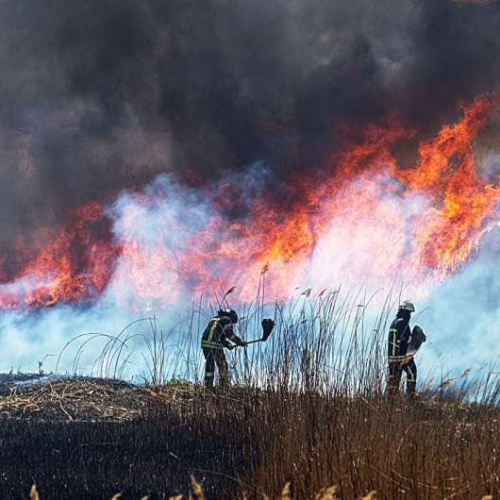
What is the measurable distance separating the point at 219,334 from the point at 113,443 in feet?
10.1

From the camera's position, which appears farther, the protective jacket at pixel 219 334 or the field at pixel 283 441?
the protective jacket at pixel 219 334

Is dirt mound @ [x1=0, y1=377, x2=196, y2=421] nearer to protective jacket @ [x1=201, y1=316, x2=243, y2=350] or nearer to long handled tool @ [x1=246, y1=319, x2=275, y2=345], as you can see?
protective jacket @ [x1=201, y1=316, x2=243, y2=350]

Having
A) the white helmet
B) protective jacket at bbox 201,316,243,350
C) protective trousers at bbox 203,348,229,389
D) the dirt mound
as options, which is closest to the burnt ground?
the dirt mound

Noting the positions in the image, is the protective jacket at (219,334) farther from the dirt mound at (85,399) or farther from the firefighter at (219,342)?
the dirt mound at (85,399)

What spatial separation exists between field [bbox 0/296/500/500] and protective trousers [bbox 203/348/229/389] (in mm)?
278

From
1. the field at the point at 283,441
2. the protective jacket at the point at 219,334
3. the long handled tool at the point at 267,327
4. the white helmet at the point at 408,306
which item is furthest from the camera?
the white helmet at the point at 408,306

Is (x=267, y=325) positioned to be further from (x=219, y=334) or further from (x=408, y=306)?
(x=408, y=306)

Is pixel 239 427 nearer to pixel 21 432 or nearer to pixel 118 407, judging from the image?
pixel 21 432

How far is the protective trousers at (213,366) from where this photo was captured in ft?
35.2

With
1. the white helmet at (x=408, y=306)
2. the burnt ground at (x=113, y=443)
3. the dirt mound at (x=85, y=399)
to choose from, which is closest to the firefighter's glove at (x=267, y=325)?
the burnt ground at (x=113, y=443)

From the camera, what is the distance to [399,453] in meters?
6.57

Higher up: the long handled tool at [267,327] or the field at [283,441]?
the long handled tool at [267,327]

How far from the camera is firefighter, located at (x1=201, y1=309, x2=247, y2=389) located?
1077 cm

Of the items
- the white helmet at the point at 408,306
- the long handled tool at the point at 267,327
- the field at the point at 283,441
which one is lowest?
the field at the point at 283,441
